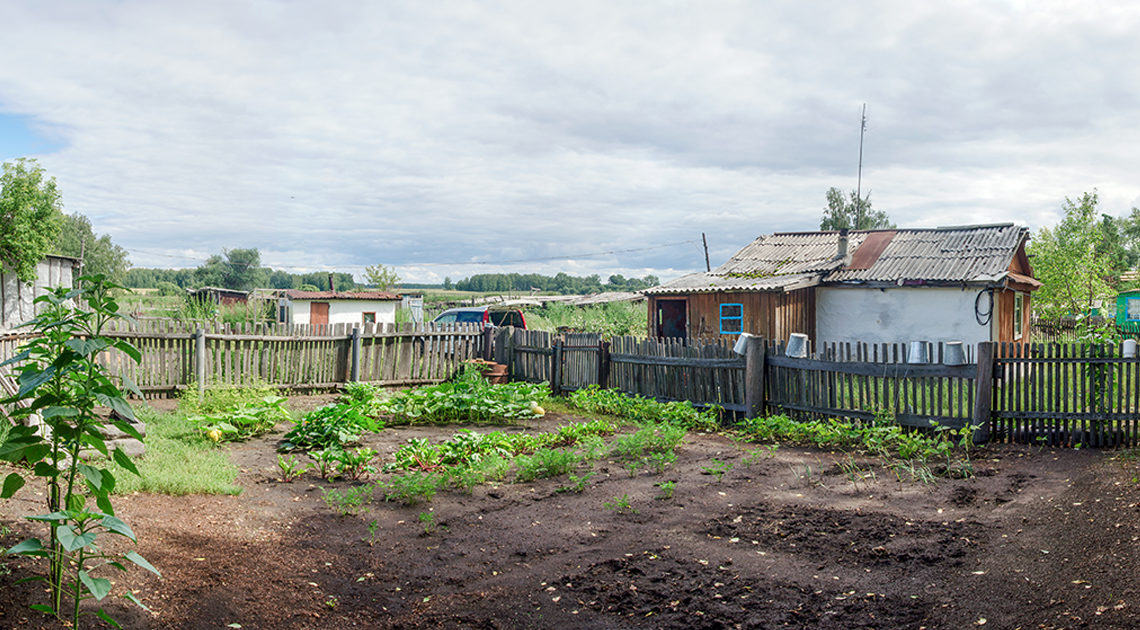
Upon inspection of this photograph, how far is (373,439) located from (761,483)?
4827 mm

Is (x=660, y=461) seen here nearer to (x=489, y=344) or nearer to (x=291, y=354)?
(x=489, y=344)

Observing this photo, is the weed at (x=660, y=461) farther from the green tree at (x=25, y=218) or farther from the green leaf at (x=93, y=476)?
the green tree at (x=25, y=218)

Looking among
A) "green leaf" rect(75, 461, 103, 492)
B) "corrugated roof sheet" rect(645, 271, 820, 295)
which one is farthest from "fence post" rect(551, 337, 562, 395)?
"green leaf" rect(75, 461, 103, 492)

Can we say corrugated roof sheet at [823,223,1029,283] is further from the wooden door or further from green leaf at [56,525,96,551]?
the wooden door

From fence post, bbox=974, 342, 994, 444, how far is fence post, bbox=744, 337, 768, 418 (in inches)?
103

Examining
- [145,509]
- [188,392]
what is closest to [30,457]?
[145,509]

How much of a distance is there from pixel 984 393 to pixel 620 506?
498cm

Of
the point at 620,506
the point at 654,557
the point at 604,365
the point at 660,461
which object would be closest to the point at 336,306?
the point at 604,365

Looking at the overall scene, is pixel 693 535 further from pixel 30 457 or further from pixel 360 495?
pixel 30 457

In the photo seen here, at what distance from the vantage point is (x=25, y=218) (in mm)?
26891

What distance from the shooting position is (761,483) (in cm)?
686

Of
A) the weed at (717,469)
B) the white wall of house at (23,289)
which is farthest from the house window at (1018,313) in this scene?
the white wall of house at (23,289)

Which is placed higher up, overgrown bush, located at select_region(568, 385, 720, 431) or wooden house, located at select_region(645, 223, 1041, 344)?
wooden house, located at select_region(645, 223, 1041, 344)

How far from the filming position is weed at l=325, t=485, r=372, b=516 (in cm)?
589
